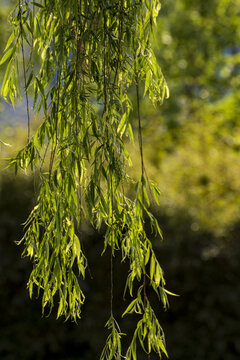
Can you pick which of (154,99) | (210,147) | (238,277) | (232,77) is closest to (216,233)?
(238,277)

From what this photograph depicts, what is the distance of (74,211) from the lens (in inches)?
58.7

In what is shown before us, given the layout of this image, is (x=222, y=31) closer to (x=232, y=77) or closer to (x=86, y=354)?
(x=232, y=77)

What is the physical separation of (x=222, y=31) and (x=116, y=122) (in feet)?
32.8

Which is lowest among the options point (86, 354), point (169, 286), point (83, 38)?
point (86, 354)

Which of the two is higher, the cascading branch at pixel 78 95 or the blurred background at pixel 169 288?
the cascading branch at pixel 78 95

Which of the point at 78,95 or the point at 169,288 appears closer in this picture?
the point at 78,95

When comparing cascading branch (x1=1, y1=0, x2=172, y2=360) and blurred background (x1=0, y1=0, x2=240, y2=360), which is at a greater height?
cascading branch (x1=1, y1=0, x2=172, y2=360)

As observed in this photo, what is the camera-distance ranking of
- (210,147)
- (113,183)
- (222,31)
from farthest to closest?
1. (222,31)
2. (210,147)
3. (113,183)

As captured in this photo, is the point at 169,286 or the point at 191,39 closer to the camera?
the point at 169,286

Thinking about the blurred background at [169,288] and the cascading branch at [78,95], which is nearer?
the cascading branch at [78,95]

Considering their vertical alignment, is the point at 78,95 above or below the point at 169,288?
above

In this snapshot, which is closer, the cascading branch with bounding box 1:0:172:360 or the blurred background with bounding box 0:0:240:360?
the cascading branch with bounding box 1:0:172:360

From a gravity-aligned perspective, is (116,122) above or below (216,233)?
above

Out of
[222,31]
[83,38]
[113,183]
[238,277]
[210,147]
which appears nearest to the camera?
[83,38]
